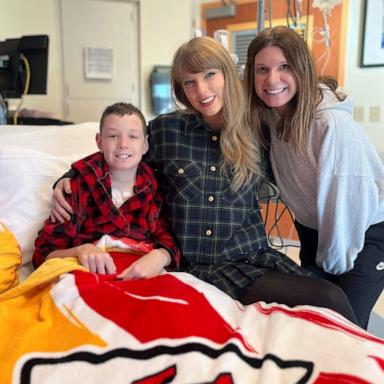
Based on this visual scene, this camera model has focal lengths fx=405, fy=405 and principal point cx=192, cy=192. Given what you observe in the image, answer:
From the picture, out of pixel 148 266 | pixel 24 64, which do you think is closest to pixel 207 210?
pixel 148 266

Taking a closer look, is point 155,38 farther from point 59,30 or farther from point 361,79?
point 361,79

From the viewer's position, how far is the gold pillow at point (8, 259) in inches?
39.3

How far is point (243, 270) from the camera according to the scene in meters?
1.12

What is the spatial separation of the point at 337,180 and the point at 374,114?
82.5 inches

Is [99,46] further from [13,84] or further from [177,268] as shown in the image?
[177,268]

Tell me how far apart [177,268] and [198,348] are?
18.7 inches

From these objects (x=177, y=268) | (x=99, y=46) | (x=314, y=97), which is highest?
(x=99, y=46)

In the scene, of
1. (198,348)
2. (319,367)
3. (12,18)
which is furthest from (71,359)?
(12,18)

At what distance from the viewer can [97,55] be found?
3.85 metres

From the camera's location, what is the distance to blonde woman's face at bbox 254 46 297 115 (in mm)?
1157

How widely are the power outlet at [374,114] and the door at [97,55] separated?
2.13 m

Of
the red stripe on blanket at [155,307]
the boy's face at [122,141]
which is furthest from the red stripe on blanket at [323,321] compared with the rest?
the boy's face at [122,141]

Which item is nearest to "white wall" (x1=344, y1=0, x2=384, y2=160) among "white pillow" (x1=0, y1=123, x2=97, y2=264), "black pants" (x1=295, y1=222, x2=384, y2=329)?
"black pants" (x1=295, y1=222, x2=384, y2=329)

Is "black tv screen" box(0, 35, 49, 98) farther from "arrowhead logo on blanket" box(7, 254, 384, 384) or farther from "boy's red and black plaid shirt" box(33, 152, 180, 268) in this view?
"arrowhead logo on blanket" box(7, 254, 384, 384)
